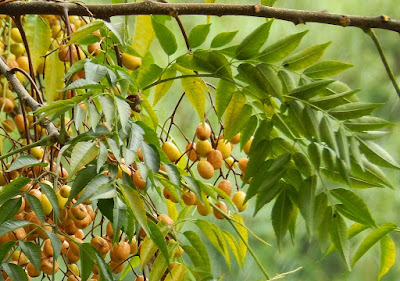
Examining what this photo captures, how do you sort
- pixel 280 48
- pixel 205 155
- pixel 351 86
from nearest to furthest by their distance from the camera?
pixel 280 48
pixel 205 155
pixel 351 86

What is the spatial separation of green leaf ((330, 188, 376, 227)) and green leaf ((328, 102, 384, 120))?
0.20 feet

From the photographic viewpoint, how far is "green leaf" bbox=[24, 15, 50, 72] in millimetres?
711

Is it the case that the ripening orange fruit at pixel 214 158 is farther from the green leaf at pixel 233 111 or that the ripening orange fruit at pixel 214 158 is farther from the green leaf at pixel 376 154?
the green leaf at pixel 376 154

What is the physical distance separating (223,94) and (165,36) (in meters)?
0.07

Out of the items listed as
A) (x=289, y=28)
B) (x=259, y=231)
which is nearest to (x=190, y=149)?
(x=259, y=231)

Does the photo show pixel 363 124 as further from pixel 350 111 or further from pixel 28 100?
pixel 28 100

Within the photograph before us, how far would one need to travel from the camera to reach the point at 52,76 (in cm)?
66

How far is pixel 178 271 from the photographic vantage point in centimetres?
60

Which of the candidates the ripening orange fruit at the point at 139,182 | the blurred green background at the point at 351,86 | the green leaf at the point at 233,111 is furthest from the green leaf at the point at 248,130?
the blurred green background at the point at 351,86

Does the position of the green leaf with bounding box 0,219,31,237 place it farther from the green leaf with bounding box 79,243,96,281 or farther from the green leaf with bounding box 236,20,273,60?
the green leaf with bounding box 236,20,273,60


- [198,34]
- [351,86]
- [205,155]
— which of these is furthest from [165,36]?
[351,86]

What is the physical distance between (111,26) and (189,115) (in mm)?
1322

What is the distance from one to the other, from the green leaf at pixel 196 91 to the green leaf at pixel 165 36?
1.3 inches

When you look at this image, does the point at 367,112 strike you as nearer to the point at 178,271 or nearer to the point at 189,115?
the point at 178,271
